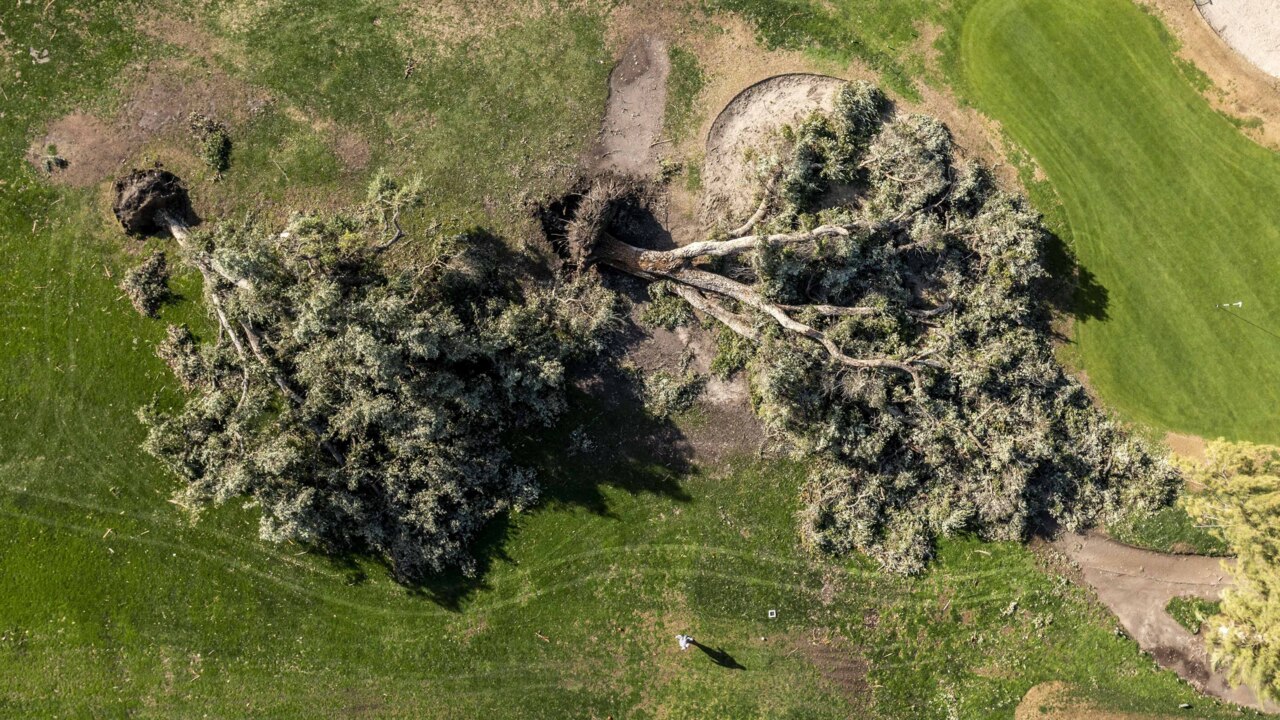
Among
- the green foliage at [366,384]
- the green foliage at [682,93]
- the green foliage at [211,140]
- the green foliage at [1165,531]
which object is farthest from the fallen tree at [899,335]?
the green foliage at [211,140]

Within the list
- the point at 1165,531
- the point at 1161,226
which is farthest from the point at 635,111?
the point at 1165,531

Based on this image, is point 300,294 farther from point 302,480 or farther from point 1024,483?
point 1024,483

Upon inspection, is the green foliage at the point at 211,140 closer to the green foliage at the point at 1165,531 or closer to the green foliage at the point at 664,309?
the green foliage at the point at 664,309

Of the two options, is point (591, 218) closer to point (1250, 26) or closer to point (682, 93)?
point (682, 93)

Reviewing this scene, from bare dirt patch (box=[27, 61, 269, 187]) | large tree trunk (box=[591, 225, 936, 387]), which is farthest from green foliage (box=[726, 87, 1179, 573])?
bare dirt patch (box=[27, 61, 269, 187])

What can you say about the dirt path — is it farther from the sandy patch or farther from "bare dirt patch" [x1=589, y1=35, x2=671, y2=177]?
"bare dirt patch" [x1=589, y1=35, x2=671, y2=177]

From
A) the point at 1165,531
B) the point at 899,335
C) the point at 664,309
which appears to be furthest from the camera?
the point at 1165,531
